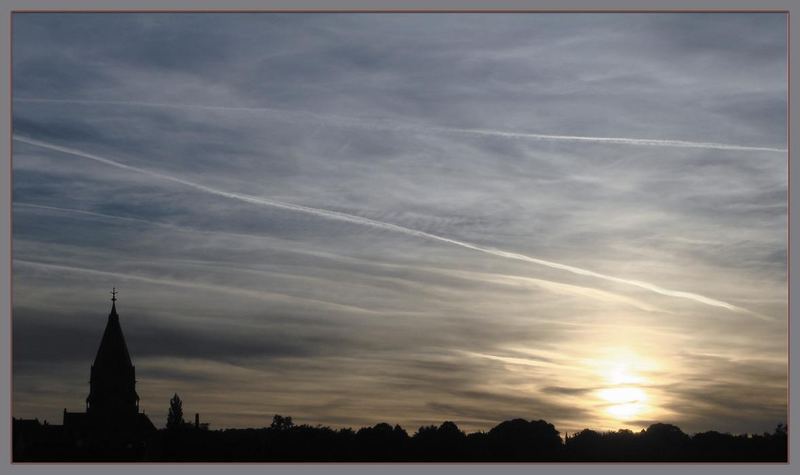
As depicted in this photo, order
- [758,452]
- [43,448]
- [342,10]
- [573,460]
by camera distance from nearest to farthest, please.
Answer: [342,10] < [758,452] < [573,460] < [43,448]

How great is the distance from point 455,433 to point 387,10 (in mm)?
28215

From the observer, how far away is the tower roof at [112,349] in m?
185

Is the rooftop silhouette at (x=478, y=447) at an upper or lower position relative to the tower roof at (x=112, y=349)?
lower

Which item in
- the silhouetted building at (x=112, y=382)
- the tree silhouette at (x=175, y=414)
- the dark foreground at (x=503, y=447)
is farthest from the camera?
the silhouetted building at (x=112, y=382)

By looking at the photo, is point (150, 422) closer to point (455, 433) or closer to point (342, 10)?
point (455, 433)

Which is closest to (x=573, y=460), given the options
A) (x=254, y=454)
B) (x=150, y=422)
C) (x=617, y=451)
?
(x=617, y=451)

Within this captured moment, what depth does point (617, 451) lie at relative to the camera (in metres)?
66.3

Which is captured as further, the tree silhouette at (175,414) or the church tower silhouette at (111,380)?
the church tower silhouette at (111,380)

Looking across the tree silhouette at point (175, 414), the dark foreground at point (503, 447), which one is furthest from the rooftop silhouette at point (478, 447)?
the tree silhouette at point (175, 414)

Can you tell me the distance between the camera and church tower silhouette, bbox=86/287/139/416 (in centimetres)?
18425

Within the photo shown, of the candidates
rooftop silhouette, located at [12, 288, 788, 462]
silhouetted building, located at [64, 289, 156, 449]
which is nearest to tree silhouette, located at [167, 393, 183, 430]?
silhouetted building, located at [64, 289, 156, 449]

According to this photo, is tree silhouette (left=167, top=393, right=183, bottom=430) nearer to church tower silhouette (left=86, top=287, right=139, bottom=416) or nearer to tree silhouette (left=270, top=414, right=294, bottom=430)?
church tower silhouette (left=86, top=287, right=139, bottom=416)

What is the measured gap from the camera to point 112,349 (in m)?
186

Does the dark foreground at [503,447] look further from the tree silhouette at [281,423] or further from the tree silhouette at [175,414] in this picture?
the tree silhouette at [175,414]
